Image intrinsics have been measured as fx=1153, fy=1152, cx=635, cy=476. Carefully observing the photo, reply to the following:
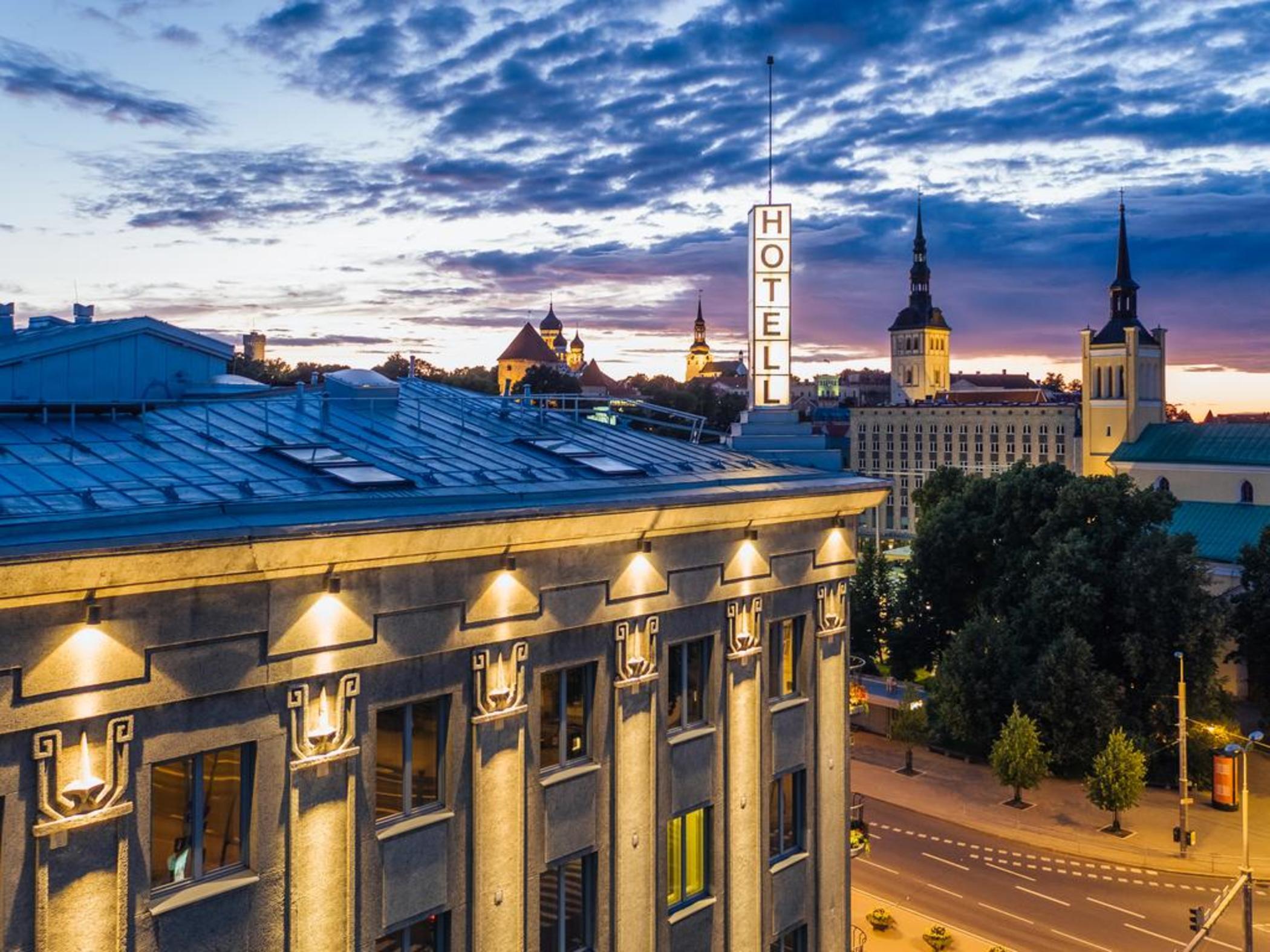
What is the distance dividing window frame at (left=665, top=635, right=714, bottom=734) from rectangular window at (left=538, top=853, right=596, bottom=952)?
327cm

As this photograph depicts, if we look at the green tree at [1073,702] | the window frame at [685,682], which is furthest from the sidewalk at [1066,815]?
the window frame at [685,682]

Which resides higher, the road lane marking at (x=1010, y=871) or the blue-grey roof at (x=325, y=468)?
the blue-grey roof at (x=325, y=468)

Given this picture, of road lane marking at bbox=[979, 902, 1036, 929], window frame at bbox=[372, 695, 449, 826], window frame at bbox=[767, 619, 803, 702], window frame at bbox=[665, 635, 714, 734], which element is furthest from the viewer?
road lane marking at bbox=[979, 902, 1036, 929]

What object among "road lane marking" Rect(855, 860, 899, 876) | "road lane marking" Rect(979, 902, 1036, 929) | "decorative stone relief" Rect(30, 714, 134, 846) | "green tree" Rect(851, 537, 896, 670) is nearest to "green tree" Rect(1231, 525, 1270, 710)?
"green tree" Rect(851, 537, 896, 670)

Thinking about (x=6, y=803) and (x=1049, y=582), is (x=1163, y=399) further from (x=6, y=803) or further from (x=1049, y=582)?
(x=6, y=803)

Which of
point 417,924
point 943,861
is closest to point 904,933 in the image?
point 943,861

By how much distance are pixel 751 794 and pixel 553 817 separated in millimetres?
5663

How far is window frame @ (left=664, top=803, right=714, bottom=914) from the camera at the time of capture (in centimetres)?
2361

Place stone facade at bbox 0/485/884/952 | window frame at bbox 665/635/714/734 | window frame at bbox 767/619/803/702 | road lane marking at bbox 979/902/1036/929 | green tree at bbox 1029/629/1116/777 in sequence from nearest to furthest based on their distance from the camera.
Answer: stone facade at bbox 0/485/884/952 → window frame at bbox 665/635/714/734 → window frame at bbox 767/619/803/702 → road lane marking at bbox 979/902/1036/929 → green tree at bbox 1029/629/1116/777

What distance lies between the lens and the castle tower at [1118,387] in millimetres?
131500

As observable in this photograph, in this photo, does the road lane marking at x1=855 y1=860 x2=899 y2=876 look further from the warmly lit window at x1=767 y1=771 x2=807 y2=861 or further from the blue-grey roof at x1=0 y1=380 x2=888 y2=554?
the blue-grey roof at x1=0 y1=380 x2=888 y2=554

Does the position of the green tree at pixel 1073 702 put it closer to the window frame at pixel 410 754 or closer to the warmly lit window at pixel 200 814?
the window frame at pixel 410 754

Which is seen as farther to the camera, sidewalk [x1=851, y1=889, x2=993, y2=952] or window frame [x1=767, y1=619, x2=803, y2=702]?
sidewalk [x1=851, y1=889, x2=993, y2=952]

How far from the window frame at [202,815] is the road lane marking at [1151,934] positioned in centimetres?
3776
